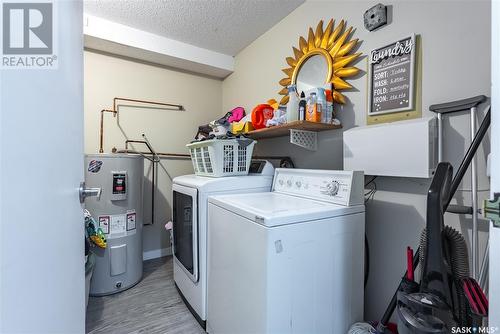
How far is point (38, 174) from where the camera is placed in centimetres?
52

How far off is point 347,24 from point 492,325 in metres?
1.75

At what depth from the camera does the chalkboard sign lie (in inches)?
50.9

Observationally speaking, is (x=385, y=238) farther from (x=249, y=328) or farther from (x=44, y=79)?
(x=44, y=79)

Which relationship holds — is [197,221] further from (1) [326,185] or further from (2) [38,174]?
(2) [38,174]

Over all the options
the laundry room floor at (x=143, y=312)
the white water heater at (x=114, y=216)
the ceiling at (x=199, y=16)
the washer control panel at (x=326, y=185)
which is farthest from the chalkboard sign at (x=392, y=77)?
the white water heater at (x=114, y=216)

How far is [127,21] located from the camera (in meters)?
2.26

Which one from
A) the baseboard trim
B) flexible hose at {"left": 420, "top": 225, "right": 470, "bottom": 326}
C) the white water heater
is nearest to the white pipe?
flexible hose at {"left": 420, "top": 225, "right": 470, "bottom": 326}

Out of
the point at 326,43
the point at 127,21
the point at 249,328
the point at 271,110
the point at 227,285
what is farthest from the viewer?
the point at 127,21

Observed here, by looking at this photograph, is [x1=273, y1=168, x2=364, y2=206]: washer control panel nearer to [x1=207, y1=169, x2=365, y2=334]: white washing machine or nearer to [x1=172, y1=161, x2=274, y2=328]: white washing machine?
[x1=207, y1=169, x2=365, y2=334]: white washing machine

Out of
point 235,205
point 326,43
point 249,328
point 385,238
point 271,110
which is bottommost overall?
point 249,328

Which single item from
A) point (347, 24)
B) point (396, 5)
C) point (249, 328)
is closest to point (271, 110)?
point (347, 24)

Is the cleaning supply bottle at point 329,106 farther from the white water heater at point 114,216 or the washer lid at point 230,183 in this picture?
the white water heater at point 114,216

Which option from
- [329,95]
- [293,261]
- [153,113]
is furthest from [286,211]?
[153,113]

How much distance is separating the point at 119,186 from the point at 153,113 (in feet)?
3.60
